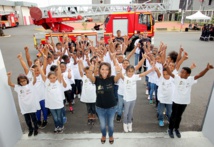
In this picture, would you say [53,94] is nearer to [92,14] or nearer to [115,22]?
[115,22]

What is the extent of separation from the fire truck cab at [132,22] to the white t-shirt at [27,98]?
8.92m

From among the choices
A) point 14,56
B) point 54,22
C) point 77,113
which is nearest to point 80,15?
point 54,22

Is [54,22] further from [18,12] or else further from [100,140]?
[18,12]

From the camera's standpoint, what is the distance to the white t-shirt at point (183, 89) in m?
3.25

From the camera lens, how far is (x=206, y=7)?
112ft

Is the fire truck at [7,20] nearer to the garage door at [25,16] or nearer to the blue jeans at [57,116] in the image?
the garage door at [25,16]

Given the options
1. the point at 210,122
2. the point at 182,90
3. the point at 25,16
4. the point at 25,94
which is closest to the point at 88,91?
the point at 25,94

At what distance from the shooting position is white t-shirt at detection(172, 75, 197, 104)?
3.25 meters

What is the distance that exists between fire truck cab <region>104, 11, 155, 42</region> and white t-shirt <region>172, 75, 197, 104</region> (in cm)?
848

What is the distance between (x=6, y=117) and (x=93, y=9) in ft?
34.8

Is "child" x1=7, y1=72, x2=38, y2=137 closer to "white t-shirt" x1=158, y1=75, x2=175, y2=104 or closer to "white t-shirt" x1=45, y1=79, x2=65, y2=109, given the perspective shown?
"white t-shirt" x1=45, y1=79, x2=65, y2=109

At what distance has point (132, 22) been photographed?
1130 centimetres

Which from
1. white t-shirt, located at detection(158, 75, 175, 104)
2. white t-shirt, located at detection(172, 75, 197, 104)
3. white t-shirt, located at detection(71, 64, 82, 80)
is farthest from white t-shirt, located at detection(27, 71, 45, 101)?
white t-shirt, located at detection(172, 75, 197, 104)

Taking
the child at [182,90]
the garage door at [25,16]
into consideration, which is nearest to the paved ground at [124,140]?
the child at [182,90]
